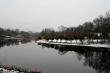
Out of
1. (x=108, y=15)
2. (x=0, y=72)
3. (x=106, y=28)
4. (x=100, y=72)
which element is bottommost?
(x=100, y=72)

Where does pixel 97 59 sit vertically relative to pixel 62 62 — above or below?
above

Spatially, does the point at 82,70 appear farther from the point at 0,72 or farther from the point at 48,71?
the point at 0,72

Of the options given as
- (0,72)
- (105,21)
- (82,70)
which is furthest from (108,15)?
(0,72)

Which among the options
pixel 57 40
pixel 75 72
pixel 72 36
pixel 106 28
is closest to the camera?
pixel 75 72

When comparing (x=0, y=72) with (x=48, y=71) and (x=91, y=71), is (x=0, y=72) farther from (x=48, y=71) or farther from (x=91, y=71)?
(x=91, y=71)

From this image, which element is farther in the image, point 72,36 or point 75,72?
point 72,36

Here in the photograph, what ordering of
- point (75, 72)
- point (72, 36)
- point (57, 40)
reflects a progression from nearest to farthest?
point (75, 72), point (72, 36), point (57, 40)

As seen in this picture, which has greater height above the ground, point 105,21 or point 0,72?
point 105,21

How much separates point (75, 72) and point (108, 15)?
139 feet

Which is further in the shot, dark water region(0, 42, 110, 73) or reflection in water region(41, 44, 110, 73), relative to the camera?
reflection in water region(41, 44, 110, 73)

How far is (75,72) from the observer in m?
14.6

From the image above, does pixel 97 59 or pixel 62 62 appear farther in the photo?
pixel 97 59

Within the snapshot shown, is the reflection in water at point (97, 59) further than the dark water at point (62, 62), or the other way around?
the reflection in water at point (97, 59)

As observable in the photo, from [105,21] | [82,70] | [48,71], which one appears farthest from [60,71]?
[105,21]
